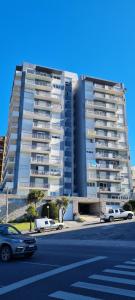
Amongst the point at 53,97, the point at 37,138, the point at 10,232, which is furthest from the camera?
the point at 53,97

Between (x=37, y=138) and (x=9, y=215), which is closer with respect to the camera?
(x=9, y=215)

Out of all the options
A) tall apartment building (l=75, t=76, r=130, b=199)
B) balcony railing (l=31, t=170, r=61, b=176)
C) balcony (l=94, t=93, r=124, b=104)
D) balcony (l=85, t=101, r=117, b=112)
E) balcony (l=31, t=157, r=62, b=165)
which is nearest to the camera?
balcony railing (l=31, t=170, r=61, b=176)

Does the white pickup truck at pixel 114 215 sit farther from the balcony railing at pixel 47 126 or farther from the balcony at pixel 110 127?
the balcony at pixel 110 127

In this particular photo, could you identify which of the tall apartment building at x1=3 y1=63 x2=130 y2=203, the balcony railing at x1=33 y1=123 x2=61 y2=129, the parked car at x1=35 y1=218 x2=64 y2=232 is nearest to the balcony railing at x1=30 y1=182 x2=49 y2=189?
the tall apartment building at x1=3 y1=63 x2=130 y2=203

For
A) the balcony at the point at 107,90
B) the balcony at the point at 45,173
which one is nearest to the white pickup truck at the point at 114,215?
the balcony at the point at 45,173

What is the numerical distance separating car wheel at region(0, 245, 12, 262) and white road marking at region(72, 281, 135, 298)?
539 cm

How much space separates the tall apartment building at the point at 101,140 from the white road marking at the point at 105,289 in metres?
56.1

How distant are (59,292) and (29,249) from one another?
6.03 metres

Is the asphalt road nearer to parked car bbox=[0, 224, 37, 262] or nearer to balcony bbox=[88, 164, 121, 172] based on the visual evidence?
parked car bbox=[0, 224, 37, 262]

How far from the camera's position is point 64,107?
241 feet


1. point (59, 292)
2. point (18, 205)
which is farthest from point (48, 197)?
point (59, 292)

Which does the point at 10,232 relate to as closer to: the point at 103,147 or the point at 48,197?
the point at 48,197

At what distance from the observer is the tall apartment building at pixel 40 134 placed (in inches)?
2434

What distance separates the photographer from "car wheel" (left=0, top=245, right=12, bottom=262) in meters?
12.3
